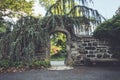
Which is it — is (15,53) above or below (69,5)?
below

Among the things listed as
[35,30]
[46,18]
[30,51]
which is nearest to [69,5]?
[46,18]

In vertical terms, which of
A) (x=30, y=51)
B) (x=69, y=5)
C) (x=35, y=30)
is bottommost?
(x=30, y=51)

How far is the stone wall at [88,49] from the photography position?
551 inches

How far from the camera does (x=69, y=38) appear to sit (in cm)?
1380

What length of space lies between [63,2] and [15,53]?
192 inches

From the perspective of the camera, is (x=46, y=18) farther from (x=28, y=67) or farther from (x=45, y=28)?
(x=28, y=67)

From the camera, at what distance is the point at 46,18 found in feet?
44.3

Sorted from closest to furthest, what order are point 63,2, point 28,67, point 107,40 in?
point 28,67 → point 107,40 → point 63,2

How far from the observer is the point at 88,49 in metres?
14.1

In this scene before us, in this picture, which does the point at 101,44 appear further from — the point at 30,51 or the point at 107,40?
the point at 30,51

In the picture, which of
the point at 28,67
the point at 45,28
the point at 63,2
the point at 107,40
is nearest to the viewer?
the point at 28,67

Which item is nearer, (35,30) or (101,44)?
(35,30)

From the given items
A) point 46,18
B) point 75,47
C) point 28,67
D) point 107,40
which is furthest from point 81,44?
point 28,67

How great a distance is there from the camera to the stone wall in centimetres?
1401
